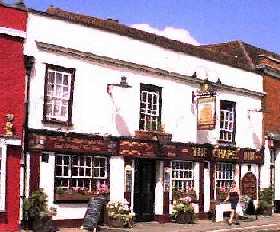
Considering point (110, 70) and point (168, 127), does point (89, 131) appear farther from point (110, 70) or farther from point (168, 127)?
point (168, 127)

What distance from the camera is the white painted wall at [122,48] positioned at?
691 inches

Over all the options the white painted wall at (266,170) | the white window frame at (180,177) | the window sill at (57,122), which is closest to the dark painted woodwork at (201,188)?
the white window frame at (180,177)

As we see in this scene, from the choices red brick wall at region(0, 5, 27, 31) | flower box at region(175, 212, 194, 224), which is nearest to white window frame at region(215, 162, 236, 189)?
flower box at region(175, 212, 194, 224)

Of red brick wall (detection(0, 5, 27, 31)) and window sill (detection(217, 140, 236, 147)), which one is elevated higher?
red brick wall (detection(0, 5, 27, 31))

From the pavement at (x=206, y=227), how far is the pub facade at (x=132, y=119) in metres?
0.80

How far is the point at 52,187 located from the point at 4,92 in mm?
3119

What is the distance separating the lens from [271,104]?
1045 inches

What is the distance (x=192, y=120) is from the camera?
2250 centimetres

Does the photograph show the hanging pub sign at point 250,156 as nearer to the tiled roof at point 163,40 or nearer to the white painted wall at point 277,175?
the white painted wall at point 277,175

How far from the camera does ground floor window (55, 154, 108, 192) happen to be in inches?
706

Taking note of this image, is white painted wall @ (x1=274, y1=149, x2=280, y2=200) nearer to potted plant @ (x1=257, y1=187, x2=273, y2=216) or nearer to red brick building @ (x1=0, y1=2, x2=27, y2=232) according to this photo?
potted plant @ (x1=257, y1=187, x2=273, y2=216)

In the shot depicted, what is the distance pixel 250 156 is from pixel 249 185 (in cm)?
121

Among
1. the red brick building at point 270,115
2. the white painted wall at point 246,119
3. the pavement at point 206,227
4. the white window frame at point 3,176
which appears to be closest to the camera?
the white window frame at point 3,176

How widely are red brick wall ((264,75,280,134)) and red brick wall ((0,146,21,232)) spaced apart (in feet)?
42.7
